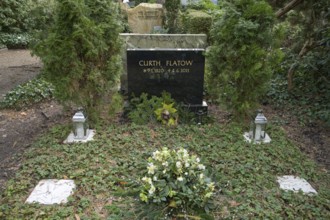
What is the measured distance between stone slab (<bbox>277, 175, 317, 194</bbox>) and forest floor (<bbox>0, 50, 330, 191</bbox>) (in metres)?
0.70

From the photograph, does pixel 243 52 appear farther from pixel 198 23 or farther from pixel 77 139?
pixel 198 23

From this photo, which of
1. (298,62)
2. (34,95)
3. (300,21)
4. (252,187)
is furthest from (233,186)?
(300,21)

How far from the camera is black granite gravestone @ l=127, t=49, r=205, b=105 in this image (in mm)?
5203

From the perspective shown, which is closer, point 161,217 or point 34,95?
point 161,217

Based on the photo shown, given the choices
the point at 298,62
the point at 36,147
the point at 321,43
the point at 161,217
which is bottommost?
the point at 36,147

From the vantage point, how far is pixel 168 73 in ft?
17.5

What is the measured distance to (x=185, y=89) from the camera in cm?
539

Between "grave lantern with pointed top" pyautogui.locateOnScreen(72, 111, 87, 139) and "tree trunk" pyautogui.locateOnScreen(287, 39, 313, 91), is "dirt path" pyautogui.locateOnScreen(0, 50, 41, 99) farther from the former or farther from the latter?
"tree trunk" pyautogui.locateOnScreen(287, 39, 313, 91)

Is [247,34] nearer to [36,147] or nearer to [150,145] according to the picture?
[150,145]

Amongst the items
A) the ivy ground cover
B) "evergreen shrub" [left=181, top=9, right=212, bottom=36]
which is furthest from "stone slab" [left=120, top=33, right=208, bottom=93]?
"evergreen shrub" [left=181, top=9, right=212, bottom=36]

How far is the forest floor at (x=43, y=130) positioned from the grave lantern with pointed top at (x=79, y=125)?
28.7 inches

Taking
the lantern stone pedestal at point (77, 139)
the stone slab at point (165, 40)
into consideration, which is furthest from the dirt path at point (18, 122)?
the stone slab at point (165, 40)

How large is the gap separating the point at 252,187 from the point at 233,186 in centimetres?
19

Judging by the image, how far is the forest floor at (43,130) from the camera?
427 centimetres
